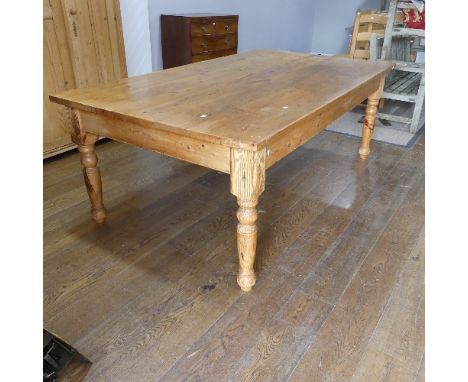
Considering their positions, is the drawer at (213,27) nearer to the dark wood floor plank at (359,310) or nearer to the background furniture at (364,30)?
the background furniture at (364,30)

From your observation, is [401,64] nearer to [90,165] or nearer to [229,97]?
[229,97]

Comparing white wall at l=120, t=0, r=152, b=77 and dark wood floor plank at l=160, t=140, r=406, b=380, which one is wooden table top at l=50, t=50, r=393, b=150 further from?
white wall at l=120, t=0, r=152, b=77

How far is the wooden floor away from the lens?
125cm

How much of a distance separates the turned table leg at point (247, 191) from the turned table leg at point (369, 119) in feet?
4.99

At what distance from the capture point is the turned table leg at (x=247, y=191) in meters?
1.22

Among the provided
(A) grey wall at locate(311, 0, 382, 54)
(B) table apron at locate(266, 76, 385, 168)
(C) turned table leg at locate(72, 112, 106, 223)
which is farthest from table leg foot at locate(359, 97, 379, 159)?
(A) grey wall at locate(311, 0, 382, 54)

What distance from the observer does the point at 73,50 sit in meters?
2.57

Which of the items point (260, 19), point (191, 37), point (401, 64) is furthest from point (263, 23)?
point (401, 64)

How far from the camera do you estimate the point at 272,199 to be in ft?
7.24

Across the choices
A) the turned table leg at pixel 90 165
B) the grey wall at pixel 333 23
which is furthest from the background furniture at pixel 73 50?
the grey wall at pixel 333 23

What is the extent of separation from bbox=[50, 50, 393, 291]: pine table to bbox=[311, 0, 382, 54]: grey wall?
4.24 meters
